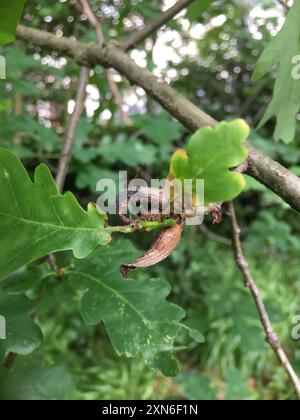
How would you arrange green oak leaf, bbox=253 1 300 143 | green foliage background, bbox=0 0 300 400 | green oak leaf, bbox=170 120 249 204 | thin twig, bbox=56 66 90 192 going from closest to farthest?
green oak leaf, bbox=170 120 249 204 < green oak leaf, bbox=253 1 300 143 < green foliage background, bbox=0 0 300 400 < thin twig, bbox=56 66 90 192

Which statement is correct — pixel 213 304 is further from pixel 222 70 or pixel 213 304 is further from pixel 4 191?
pixel 222 70

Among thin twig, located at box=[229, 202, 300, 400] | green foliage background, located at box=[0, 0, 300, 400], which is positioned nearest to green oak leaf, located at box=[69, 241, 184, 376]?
green foliage background, located at box=[0, 0, 300, 400]

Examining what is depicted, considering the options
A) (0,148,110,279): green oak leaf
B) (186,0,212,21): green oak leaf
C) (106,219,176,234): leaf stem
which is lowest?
(106,219,176,234): leaf stem

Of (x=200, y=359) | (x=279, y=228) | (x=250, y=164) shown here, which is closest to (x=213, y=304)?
(x=279, y=228)

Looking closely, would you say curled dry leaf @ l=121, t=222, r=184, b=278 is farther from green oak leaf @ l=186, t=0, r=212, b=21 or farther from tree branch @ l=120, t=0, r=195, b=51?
green oak leaf @ l=186, t=0, r=212, b=21

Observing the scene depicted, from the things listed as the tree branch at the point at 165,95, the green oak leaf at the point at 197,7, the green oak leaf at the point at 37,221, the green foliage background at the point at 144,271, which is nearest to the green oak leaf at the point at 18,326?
the green foliage background at the point at 144,271

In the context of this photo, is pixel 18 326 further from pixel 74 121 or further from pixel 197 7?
pixel 197 7

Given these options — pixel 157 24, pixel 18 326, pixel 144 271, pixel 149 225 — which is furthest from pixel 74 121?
pixel 144 271
